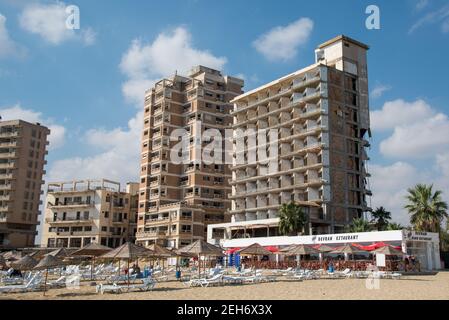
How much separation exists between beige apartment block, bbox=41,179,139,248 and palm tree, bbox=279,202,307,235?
133 feet

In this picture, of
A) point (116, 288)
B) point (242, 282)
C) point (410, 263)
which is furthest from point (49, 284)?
point (410, 263)

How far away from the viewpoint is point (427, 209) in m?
49.2

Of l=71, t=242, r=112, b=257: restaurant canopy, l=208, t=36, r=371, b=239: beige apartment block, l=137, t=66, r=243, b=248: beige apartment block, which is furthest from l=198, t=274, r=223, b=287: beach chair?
l=137, t=66, r=243, b=248: beige apartment block

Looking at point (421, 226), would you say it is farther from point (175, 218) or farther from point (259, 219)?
point (175, 218)

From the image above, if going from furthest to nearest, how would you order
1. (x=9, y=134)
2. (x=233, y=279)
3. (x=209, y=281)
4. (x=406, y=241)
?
1. (x=9, y=134)
2. (x=406, y=241)
3. (x=233, y=279)
4. (x=209, y=281)

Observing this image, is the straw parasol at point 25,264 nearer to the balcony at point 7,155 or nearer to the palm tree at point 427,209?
the palm tree at point 427,209

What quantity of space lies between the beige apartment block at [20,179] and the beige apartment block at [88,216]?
643cm

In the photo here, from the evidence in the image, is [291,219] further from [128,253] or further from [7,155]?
[7,155]

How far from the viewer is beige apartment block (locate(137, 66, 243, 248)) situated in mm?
76562

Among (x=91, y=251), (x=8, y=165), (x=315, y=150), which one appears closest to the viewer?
(x=91, y=251)

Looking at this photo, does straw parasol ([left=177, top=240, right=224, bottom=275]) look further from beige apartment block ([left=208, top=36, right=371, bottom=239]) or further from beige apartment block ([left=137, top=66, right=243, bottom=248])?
beige apartment block ([left=137, top=66, right=243, bottom=248])

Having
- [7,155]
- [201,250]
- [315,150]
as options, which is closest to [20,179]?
[7,155]

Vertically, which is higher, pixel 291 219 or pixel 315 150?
pixel 315 150

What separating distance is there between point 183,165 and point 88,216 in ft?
67.0
